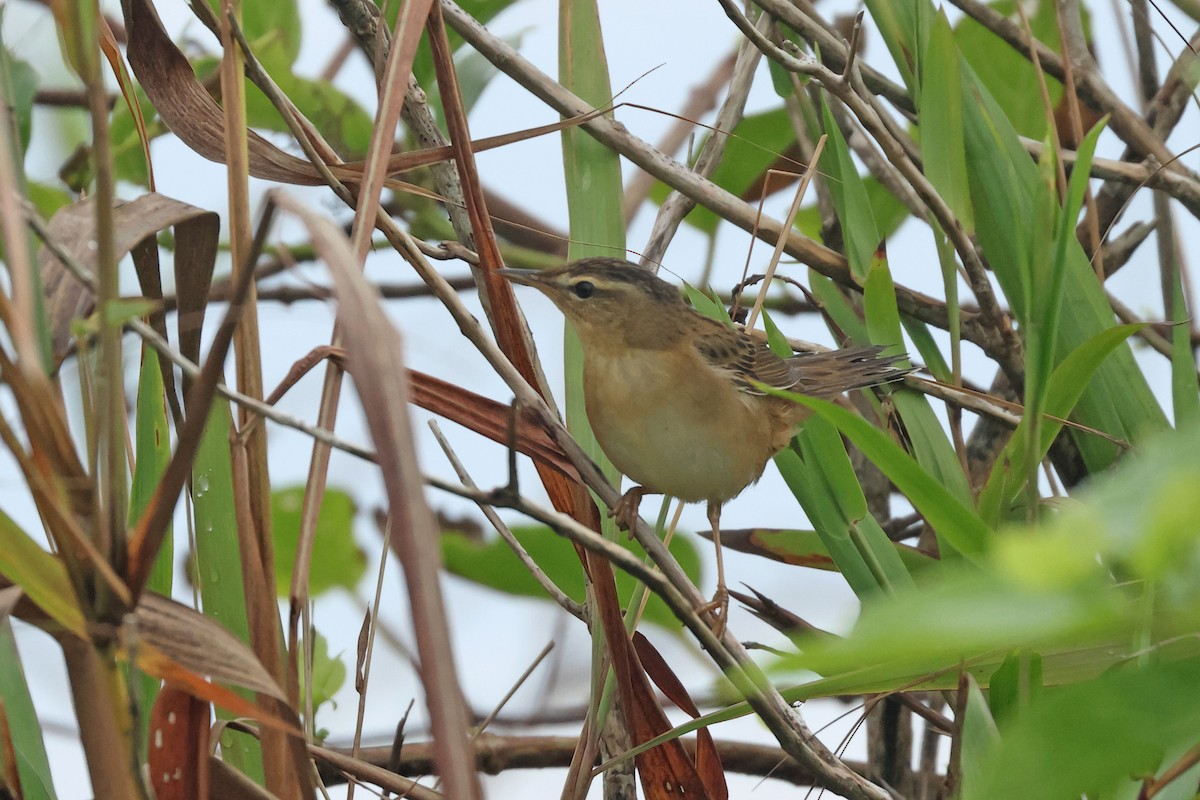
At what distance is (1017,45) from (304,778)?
195 centimetres

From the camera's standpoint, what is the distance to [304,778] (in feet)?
3.73

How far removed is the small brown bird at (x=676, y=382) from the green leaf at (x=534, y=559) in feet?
0.74

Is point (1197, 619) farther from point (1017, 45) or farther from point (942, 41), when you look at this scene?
point (1017, 45)

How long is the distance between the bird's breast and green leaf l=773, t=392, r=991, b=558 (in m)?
1.05

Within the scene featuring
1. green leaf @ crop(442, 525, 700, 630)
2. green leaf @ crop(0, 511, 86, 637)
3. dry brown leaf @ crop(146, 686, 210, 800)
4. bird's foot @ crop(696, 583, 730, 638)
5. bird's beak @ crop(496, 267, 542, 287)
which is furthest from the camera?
green leaf @ crop(442, 525, 700, 630)

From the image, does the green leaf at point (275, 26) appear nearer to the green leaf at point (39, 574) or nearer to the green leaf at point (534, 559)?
the green leaf at point (534, 559)

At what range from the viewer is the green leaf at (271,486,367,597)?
8.47ft

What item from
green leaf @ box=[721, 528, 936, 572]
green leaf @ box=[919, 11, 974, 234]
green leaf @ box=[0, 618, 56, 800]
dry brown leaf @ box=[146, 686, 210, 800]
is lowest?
dry brown leaf @ box=[146, 686, 210, 800]

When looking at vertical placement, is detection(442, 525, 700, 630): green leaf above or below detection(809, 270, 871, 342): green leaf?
below

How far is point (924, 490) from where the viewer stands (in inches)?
44.3

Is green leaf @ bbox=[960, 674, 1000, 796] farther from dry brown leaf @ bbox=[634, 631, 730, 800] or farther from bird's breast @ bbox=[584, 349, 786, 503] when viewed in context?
bird's breast @ bbox=[584, 349, 786, 503]

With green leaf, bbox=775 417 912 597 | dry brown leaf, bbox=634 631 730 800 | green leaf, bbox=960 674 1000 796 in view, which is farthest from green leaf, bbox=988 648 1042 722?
dry brown leaf, bbox=634 631 730 800

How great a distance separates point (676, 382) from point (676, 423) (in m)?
0.13

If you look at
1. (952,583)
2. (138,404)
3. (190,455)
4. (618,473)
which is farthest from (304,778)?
(618,473)
